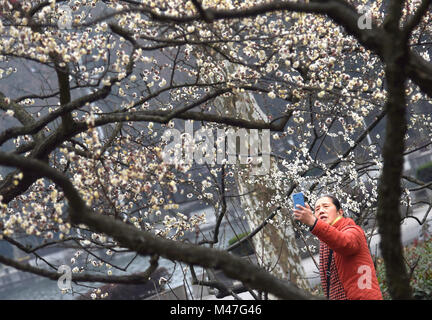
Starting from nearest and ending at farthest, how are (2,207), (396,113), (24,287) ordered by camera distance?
(396,113) < (2,207) < (24,287)

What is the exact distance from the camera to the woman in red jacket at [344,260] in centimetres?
381

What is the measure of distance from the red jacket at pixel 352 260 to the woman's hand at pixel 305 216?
6 cm

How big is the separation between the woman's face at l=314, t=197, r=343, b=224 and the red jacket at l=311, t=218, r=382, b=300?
0.96ft

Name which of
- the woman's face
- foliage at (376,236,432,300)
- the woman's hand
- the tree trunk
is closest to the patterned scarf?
the woman's face

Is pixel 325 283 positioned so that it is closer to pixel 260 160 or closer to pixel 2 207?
pixel 2 207

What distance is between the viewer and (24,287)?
4525 cm

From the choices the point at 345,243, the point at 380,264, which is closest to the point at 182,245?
the point at 345,243

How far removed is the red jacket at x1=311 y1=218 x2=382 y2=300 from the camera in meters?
3.80

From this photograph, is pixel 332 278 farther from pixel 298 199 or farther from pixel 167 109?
pixel 167 109

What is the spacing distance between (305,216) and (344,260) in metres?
0.47

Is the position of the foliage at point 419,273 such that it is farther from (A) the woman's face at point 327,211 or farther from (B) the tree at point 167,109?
(B) the tree at point 167,109

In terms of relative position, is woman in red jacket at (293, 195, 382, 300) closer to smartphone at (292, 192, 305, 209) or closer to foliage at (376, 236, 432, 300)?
smartphone at (292, 192, 305, 209)

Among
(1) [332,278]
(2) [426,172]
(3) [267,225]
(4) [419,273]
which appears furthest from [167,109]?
(2) [426,172]
